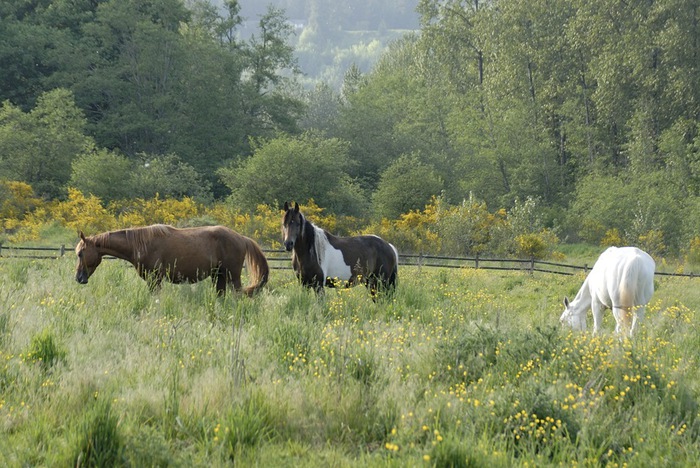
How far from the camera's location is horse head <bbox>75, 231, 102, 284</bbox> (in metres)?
10.4

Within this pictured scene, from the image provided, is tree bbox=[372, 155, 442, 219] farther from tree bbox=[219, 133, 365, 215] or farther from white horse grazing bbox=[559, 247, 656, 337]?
white horse grazing bbox=[559, 247, 656, 337]

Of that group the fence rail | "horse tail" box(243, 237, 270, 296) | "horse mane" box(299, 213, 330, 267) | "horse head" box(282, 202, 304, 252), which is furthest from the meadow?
the fence rail

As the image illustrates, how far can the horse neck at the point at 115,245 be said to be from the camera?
1055 cm

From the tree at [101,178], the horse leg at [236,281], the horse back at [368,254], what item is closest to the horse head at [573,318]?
the horse back at [368,254]

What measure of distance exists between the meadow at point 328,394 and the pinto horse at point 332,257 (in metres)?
2.50

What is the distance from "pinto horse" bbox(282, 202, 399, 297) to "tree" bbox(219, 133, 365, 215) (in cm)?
1966

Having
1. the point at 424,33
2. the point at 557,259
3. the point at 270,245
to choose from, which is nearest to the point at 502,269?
the point at 557,259

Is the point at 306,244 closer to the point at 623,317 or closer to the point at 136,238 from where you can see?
the point at 136,238

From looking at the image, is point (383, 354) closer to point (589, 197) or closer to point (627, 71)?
point (589, 197)

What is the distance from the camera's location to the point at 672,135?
3822cm

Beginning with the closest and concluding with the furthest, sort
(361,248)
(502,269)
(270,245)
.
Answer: (361,248) < (502,269) < (270,245)

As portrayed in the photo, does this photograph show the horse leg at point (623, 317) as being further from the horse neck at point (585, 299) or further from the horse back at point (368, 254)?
the horse back at point (368, 254)

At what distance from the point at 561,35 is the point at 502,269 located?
29.2 m

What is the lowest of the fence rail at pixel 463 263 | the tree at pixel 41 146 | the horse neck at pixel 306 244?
the fence rail at pixel 463 263
